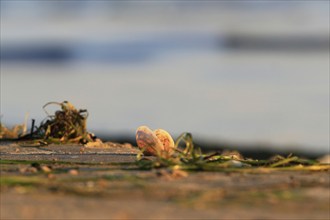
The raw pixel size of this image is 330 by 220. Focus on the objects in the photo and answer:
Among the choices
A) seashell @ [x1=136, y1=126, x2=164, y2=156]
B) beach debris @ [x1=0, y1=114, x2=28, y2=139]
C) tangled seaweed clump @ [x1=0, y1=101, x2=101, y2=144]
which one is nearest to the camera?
seashell @ [x1=136, y1=126, x2=164, y2=156]

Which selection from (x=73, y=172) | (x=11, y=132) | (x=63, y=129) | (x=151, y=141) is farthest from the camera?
(x=11, y=132)

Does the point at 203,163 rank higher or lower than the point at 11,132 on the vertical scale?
lower

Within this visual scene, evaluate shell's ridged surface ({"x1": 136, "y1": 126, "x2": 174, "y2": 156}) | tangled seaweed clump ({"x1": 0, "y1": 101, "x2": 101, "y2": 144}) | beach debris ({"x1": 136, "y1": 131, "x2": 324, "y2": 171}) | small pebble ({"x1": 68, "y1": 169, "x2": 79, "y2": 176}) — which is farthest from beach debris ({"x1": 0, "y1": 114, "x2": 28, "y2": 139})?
small pebble ({"x1": 68, "y1": 169, "x2": 79, "y2": 176})

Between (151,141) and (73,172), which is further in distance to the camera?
(151,141)

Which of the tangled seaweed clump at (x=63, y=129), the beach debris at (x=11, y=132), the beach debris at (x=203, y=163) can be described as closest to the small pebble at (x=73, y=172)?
the beach debris at (x=203, y=163)

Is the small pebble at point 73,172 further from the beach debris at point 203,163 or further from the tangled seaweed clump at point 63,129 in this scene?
the tangled seaweed clump at point 63,129

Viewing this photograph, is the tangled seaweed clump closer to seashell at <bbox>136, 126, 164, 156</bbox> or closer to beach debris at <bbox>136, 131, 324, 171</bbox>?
seashell at <bbox>136, 126, 164, 156</bbox>

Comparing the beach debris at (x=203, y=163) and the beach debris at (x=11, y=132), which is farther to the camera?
the beach debris at (x=11, y=132)

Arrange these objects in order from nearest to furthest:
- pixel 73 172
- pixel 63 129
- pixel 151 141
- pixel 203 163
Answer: pixel 73 172 → pixel 203 163 → pixel 151 141 → pixel 63 129

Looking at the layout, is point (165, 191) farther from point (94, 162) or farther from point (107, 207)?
point (94, 162)

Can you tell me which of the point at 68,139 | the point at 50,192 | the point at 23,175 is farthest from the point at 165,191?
the point at 68,139

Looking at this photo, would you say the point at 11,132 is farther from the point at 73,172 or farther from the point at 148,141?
the point at 73,172

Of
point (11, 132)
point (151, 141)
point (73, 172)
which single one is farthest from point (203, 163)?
point (11, 132)
